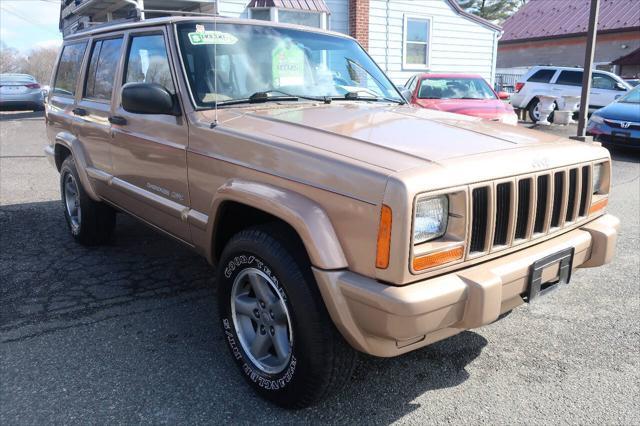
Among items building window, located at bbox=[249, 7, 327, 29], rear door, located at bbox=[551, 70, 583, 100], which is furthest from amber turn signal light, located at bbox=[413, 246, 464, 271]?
rear door, located at bbox=[551, 70, 583, 100]

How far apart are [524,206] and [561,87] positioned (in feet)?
54.1

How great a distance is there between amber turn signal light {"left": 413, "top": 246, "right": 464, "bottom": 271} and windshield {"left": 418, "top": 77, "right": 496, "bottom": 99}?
9.42 meters

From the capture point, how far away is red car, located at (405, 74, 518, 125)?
34.4 feet

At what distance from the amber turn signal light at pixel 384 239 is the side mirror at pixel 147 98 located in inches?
64.7

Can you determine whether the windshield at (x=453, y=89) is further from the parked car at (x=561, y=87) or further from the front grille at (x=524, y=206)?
the front grille at (x=524, y=206)

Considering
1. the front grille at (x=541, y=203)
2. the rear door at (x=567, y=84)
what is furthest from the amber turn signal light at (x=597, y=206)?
the rear door at (x=567, y=84)

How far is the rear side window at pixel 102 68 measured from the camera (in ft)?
13.7

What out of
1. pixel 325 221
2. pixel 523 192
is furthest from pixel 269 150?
pixel 523 192

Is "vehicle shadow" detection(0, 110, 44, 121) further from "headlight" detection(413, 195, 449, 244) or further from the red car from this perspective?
"headlight" detection(413, 195, 449, 244)

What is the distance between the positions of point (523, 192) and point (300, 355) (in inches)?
50.3

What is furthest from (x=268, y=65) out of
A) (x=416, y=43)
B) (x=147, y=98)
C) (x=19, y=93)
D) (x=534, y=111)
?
(x=19, y=93)

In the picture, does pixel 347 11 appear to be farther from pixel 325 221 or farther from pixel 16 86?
pixel 325 221

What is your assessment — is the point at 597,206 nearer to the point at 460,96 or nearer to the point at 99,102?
the point at 99,102

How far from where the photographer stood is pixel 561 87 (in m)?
17.0
